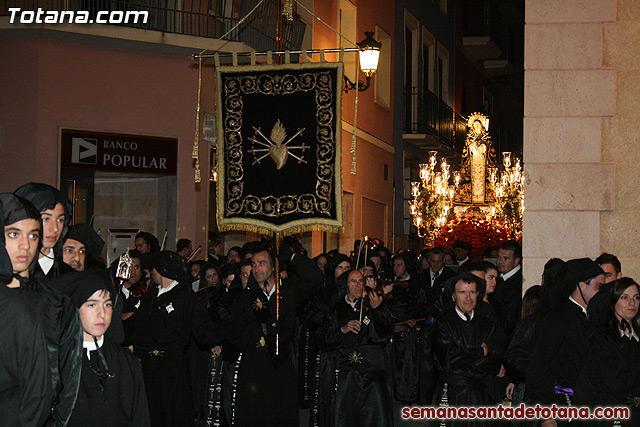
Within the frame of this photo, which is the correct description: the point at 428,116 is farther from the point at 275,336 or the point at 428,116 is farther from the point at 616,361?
the point at 616,361

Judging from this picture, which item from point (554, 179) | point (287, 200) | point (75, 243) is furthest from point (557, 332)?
point (75, 243)

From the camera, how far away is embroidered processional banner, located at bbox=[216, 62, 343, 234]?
8742 millimetres

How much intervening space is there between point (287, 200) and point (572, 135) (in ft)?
8.86

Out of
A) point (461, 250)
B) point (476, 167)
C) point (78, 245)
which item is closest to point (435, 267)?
point (461, 250)

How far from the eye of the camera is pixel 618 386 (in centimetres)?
638

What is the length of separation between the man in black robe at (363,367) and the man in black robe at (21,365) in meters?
4.67

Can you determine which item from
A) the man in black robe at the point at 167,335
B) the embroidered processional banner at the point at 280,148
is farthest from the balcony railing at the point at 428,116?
the man in black robe at the point at 167,335

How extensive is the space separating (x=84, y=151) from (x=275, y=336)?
7.40 meters

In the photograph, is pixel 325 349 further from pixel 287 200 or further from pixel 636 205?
pixel 636 205

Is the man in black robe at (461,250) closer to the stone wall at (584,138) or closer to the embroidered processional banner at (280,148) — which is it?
the stone wall at (584,138)

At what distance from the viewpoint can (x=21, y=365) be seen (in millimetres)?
4453

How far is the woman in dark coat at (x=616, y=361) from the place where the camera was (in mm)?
6398

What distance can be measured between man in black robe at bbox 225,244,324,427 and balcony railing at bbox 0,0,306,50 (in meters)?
6.59

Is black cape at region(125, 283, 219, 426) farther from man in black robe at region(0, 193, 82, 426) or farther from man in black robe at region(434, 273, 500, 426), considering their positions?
man in black robe at region(0, 193, 82, 426)
